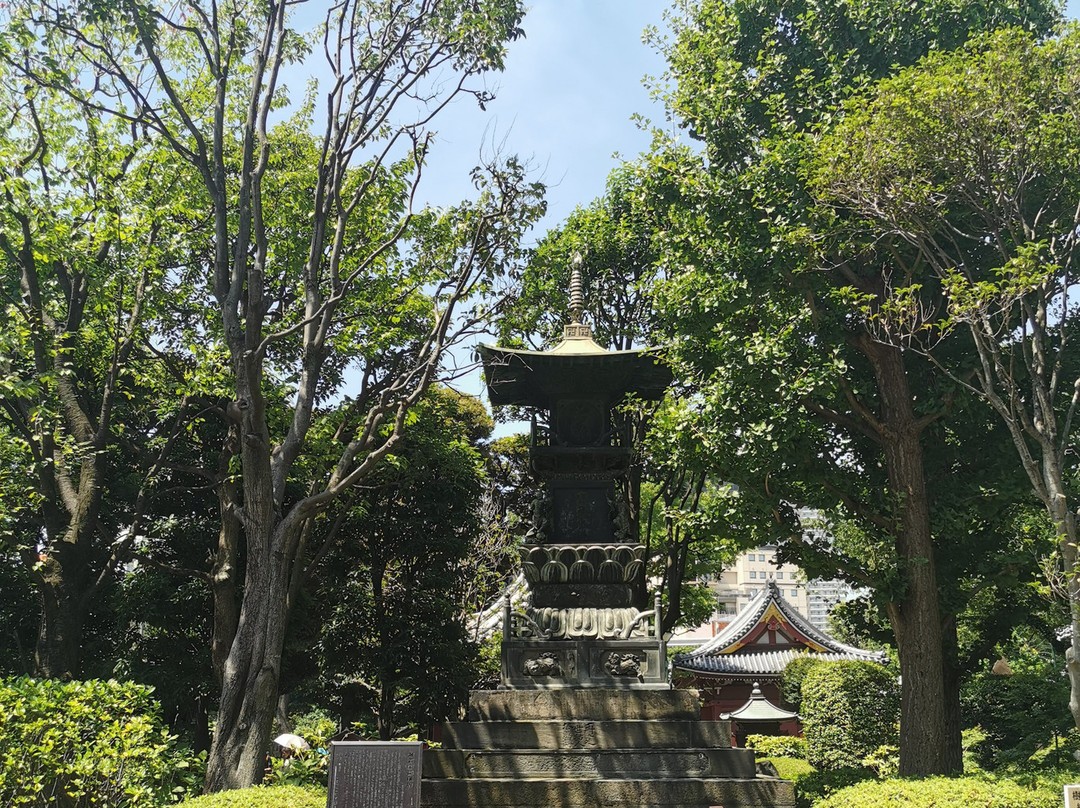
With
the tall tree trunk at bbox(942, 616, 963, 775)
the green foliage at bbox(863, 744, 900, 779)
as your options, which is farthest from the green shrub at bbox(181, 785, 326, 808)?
the green foliage at bbox(863, 744, 900, 779)

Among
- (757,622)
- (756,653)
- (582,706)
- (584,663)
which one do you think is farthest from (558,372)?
(756,653)

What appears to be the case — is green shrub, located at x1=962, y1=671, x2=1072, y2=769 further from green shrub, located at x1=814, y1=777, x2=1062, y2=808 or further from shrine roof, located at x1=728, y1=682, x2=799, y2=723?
green shrub, located at x1=814, y1=777, x2=1062, y2=808

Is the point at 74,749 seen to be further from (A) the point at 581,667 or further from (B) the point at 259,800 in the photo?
(A) the point at 581,667

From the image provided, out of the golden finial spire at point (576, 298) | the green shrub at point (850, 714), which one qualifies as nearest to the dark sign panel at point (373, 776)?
the golden finial spire at point (576, 298)

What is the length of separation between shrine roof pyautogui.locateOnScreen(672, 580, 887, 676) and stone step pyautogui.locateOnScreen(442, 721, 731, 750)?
62.7 feet

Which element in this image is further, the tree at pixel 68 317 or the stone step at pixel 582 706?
the tree at pixel 68 317

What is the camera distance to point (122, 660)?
46.4ft

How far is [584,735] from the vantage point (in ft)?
28.5

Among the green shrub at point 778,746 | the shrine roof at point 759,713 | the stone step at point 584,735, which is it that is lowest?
the green shrub at point 778,746

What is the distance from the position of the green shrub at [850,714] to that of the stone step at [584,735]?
9.89 meters

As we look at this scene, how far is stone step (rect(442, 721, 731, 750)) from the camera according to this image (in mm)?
8641

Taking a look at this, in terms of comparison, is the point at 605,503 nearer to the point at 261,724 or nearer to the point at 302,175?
the point at 261,724

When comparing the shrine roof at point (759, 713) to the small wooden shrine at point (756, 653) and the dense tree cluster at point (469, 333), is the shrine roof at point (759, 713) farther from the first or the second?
the dense tree cluster at point (469, 333)

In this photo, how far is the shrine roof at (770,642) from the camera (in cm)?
2739
